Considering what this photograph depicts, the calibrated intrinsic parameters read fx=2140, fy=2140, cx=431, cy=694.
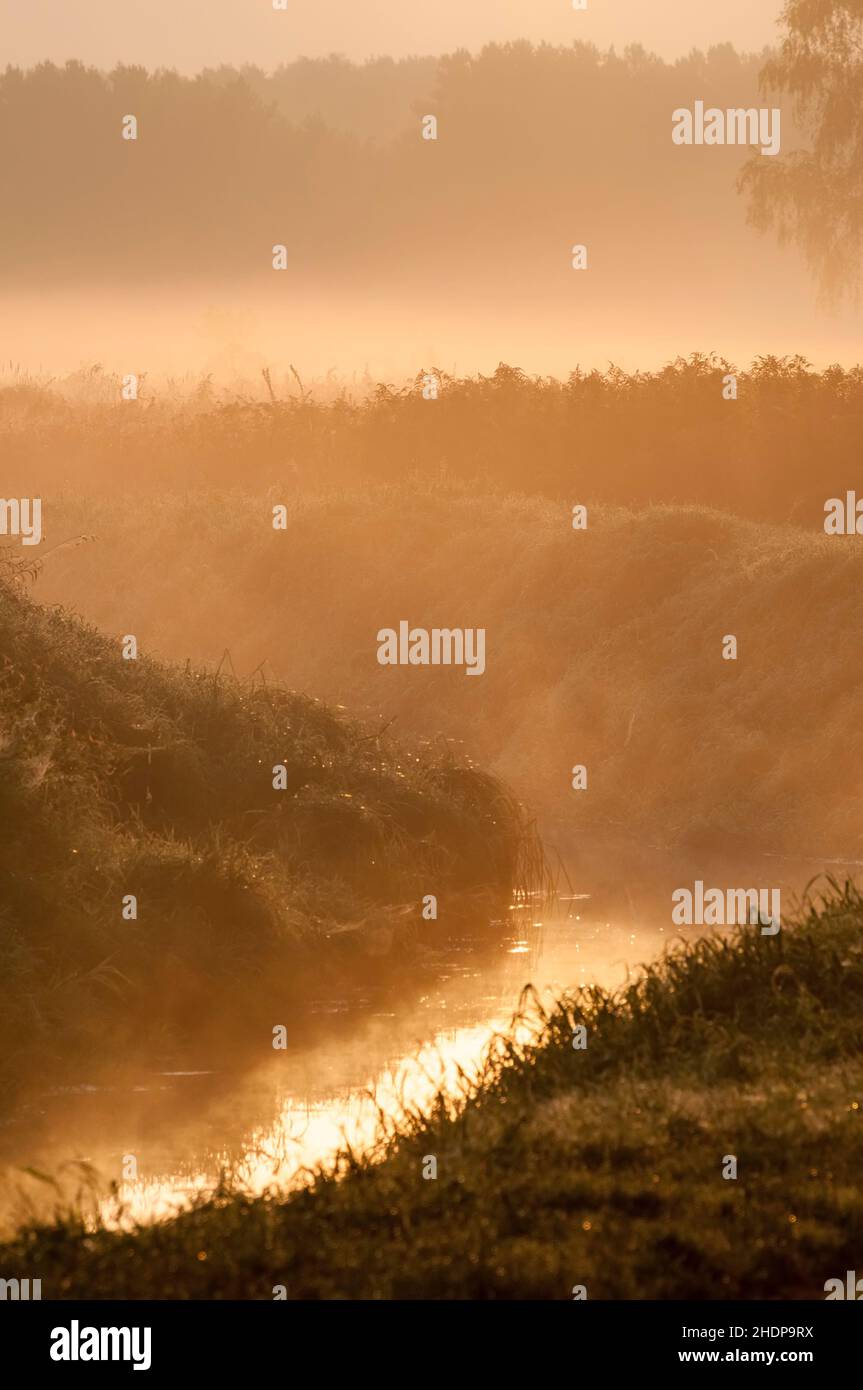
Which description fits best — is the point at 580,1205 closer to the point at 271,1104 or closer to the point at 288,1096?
the point at 271,1104

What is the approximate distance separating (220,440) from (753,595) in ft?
70.4

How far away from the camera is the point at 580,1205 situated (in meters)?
9.73

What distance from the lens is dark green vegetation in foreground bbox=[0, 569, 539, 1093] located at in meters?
18.2

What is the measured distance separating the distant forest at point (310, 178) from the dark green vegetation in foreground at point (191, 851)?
80.6 meters

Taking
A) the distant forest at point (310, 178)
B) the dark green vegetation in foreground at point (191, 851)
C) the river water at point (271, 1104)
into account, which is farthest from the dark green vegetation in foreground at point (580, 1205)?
the distant forest at point (310, 178)

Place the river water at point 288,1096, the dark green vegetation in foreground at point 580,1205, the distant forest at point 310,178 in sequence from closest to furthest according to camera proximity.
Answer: the dark green vegetation in foreground at point 580,1205 → the river water at point 288,1096 → the distant forest at point 310,178

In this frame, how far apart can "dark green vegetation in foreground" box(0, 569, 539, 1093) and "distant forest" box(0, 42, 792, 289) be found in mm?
80637

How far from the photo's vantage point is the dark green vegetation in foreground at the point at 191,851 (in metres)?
18.2

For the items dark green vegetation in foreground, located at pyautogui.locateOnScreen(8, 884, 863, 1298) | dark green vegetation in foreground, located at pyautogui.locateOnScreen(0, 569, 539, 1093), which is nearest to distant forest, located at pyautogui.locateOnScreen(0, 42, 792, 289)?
dark green vegetation in foreground, located at pyautogui.locateOnScreen(0, 569, 539, 1093)

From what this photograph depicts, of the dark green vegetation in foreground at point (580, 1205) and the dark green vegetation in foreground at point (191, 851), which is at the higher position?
the dark green vegetation in foreground at point (191, 851)

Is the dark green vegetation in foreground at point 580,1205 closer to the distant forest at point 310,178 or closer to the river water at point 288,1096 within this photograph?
the river water at point 288,1096

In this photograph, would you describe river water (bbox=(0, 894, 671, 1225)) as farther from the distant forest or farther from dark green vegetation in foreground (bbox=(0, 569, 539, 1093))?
the distant forest

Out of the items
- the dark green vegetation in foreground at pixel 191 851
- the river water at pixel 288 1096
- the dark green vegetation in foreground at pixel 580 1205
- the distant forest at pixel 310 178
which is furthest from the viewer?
the distant forest at pixel 310 178
